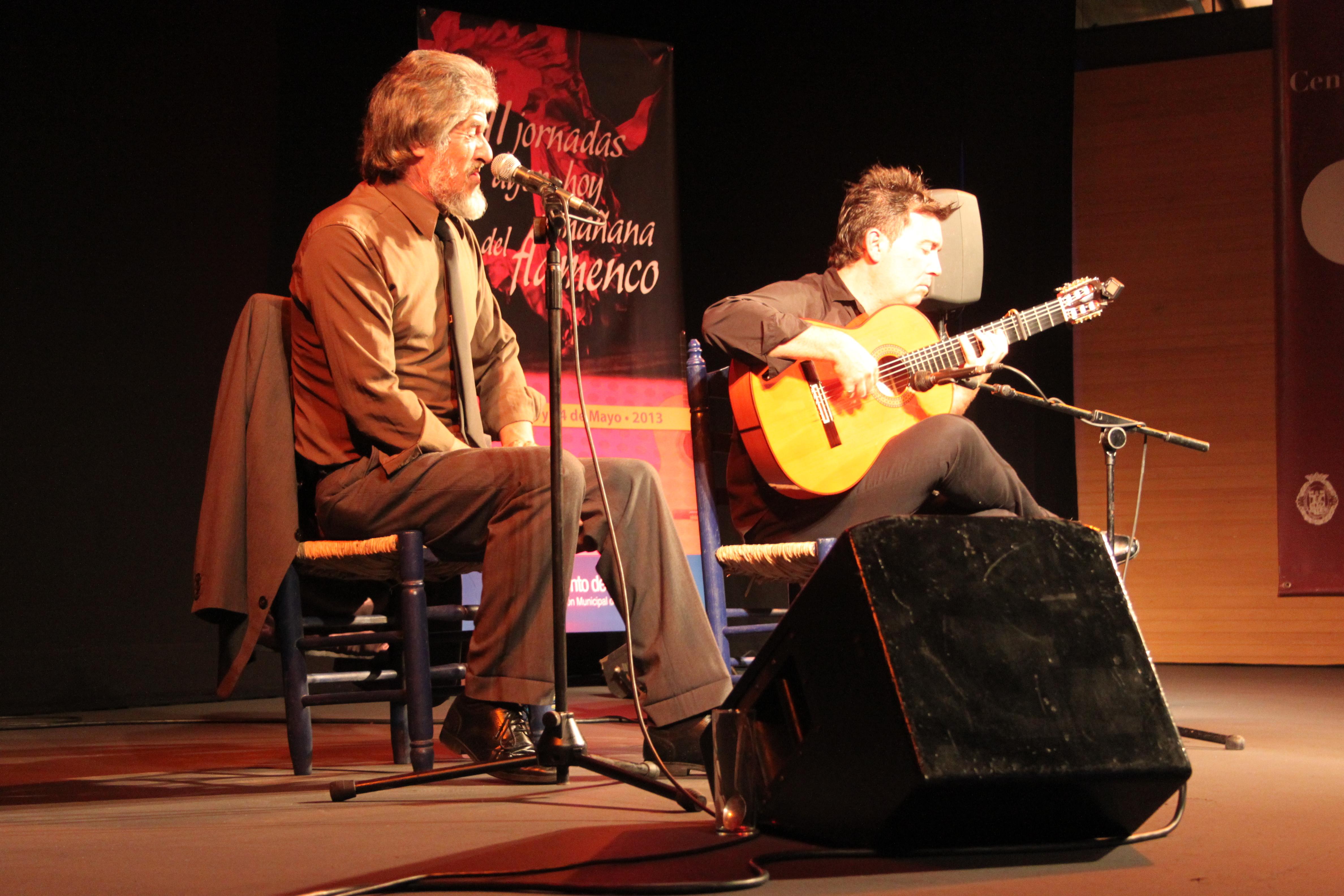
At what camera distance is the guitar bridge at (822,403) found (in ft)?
8.41

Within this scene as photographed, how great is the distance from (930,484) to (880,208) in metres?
0.80

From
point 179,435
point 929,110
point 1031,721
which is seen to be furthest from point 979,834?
point 929,110

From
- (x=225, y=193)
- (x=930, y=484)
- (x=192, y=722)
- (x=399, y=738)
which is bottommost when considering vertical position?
(x=192, y=722)

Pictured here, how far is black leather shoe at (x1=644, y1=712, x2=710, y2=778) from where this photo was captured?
1928 millimetres

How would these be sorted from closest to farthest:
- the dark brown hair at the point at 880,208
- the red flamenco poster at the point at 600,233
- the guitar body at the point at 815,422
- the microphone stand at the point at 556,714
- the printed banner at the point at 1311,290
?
the microphone stand at the point at 556,714 < the guitar body at the point at 815,422 < the dark brown hair at the point at 880,208 < the printed banner at the point at 1311,290 < the red flamenco poster at the point at 600,233

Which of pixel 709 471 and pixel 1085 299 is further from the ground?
pixel 1085 299

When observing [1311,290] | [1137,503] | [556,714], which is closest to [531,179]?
[556,714]

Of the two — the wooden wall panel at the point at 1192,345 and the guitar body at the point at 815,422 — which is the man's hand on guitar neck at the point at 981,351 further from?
the wooden wall panel at the point at 1192,345

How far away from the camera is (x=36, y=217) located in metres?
3.49

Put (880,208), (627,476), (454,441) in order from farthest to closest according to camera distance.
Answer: (880,208), (454,441), (627,476)

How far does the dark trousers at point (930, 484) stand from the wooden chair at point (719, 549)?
9 centimetres

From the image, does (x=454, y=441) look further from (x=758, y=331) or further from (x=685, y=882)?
(x=685, y=882)

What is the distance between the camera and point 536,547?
1952mm

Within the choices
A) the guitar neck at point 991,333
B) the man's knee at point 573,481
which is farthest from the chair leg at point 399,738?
the guitar neck at point 991,333
